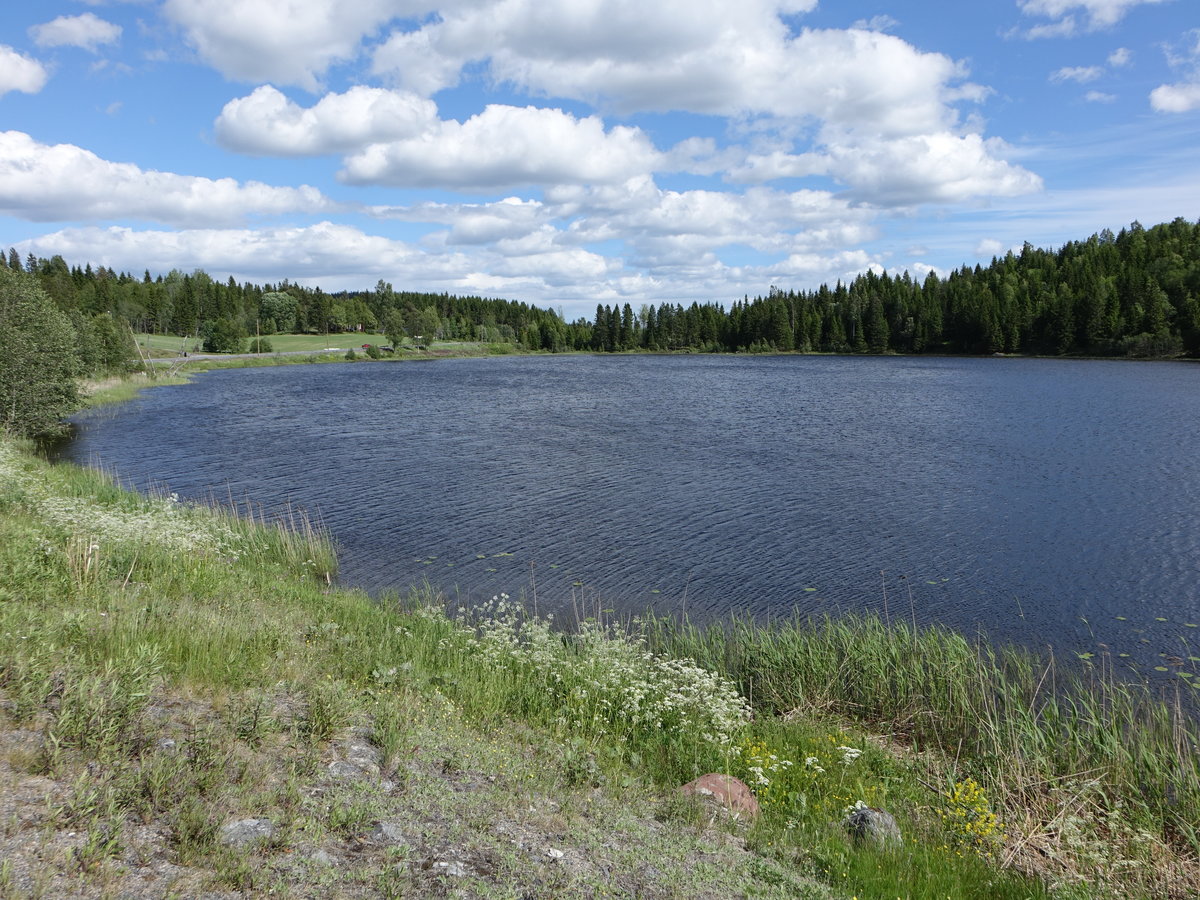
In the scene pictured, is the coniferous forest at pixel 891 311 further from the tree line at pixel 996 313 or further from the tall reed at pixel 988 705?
the tall reed at pixel 988 705

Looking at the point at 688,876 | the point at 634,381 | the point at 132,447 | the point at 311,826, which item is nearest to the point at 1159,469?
the point at 688,876

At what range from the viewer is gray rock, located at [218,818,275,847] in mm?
5512

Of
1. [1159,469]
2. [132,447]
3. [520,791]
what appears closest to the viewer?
[520,791]

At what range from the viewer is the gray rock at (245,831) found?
5512 mm

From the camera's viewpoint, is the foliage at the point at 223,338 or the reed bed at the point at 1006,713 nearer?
the reed bed at the point at 1006,713

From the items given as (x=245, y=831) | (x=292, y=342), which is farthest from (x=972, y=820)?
(x=292, y=342)

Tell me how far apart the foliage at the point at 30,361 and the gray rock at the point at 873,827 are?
4076 centimetres

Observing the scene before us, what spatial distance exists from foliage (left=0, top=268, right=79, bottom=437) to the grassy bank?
30276 mm

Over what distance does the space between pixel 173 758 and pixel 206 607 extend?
5217mm

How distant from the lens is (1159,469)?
3200 centimetres

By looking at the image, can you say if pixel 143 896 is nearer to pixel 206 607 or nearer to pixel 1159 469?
pixel 206 607

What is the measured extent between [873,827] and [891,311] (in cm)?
16128

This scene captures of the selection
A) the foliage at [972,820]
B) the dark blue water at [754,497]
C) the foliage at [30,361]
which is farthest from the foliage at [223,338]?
the foliage at [972,820]

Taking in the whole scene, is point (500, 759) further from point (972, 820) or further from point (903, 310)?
point (903, 310)
